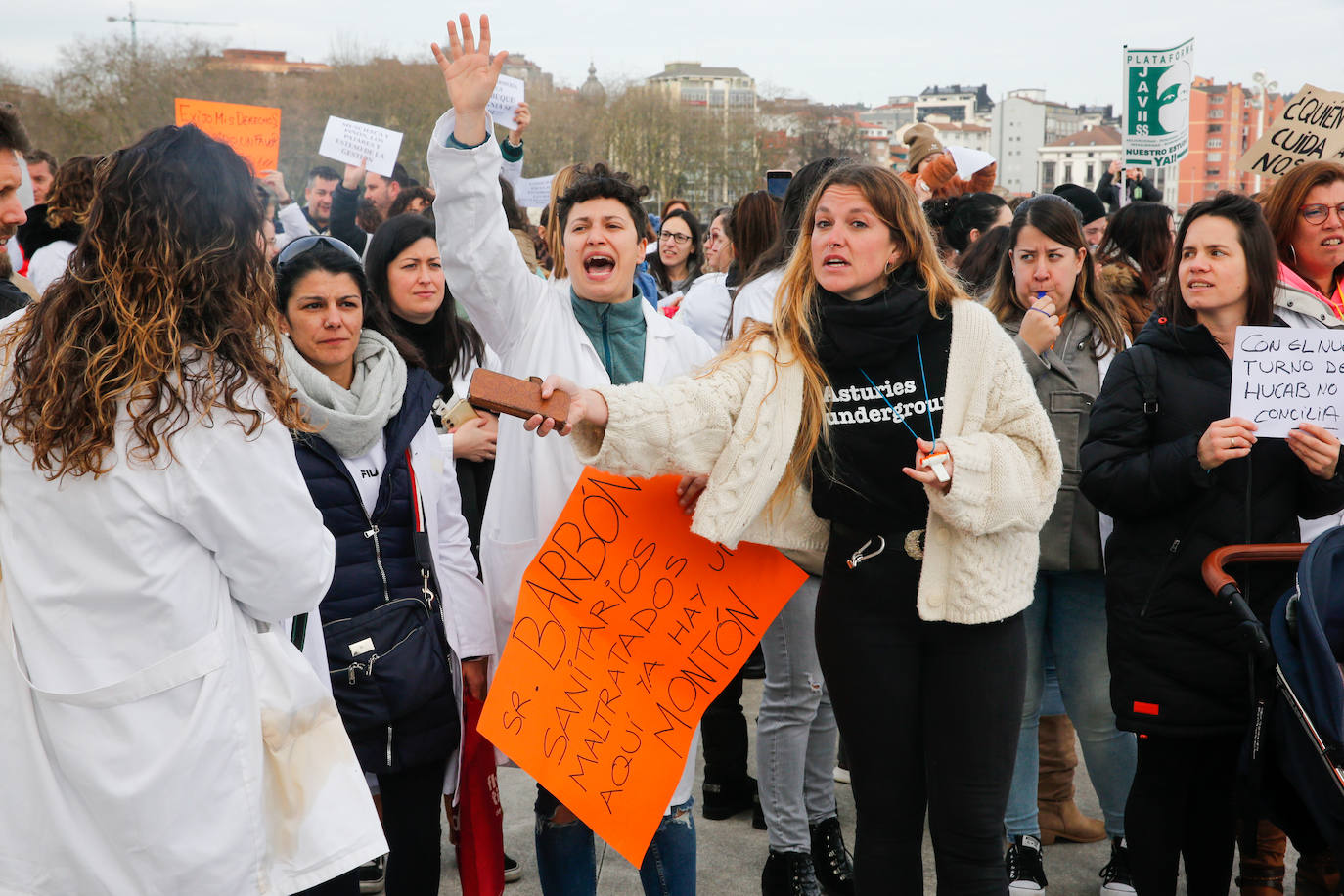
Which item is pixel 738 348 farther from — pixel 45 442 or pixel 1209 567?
pixel 45 442

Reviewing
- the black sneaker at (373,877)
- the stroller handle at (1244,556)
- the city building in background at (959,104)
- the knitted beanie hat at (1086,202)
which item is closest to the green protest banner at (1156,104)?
the knitted beanie hat at (1086,202)

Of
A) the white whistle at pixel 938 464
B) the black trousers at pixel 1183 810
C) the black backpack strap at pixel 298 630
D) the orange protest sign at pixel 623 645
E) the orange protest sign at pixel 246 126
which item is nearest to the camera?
the black backpack strap at pixel 298 630

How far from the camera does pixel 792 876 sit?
12.1ft

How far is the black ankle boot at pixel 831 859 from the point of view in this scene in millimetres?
3840

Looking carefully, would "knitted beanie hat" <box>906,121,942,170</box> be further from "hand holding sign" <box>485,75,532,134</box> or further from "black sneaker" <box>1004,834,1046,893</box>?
"black sneaker" <box>1004,834,1046,893</box>

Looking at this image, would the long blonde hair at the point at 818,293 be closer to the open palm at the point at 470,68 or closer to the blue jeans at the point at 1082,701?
the open palm at the point at 470,68

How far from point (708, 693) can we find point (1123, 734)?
1583 millimetres

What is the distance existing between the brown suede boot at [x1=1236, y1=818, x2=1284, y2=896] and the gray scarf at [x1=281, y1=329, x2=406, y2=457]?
2.82 metres

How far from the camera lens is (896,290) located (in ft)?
9.59

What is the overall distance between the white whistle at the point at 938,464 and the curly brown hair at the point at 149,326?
137 centimetres

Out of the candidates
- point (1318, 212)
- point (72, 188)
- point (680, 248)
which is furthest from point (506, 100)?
point (1318, 212)

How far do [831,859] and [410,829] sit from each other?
148 centimetres

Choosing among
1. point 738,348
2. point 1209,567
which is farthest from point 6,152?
point 1209,567

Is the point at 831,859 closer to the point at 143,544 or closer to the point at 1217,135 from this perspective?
the point at 143,544
